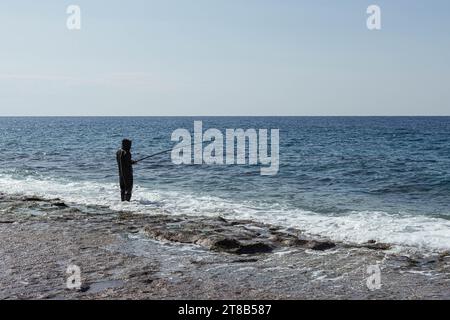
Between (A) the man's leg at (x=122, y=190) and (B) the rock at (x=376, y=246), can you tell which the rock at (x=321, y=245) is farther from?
(A) the man's leg at (x=122, y=190)

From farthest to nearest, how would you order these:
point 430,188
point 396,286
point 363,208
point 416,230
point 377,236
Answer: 1. point 430,188
2. point 363,208
3. point 416,230
4. point 377,236
5. point 396,286

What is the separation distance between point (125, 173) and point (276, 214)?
5.00 meters

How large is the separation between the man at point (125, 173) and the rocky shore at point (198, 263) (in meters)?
3.58

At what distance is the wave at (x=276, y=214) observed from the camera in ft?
33.7

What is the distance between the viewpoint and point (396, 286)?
6.89 m

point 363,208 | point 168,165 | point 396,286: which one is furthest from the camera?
point 168,165

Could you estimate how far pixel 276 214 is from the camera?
1341cm

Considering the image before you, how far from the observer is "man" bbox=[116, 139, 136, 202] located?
15.2m

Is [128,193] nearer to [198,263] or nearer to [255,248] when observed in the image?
[255,248]

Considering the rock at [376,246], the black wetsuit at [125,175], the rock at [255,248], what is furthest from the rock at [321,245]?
the black wetsuit at [125,175]

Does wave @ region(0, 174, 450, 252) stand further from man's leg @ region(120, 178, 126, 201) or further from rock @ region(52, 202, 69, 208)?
rock @ region(52, 202, 69, 208)
